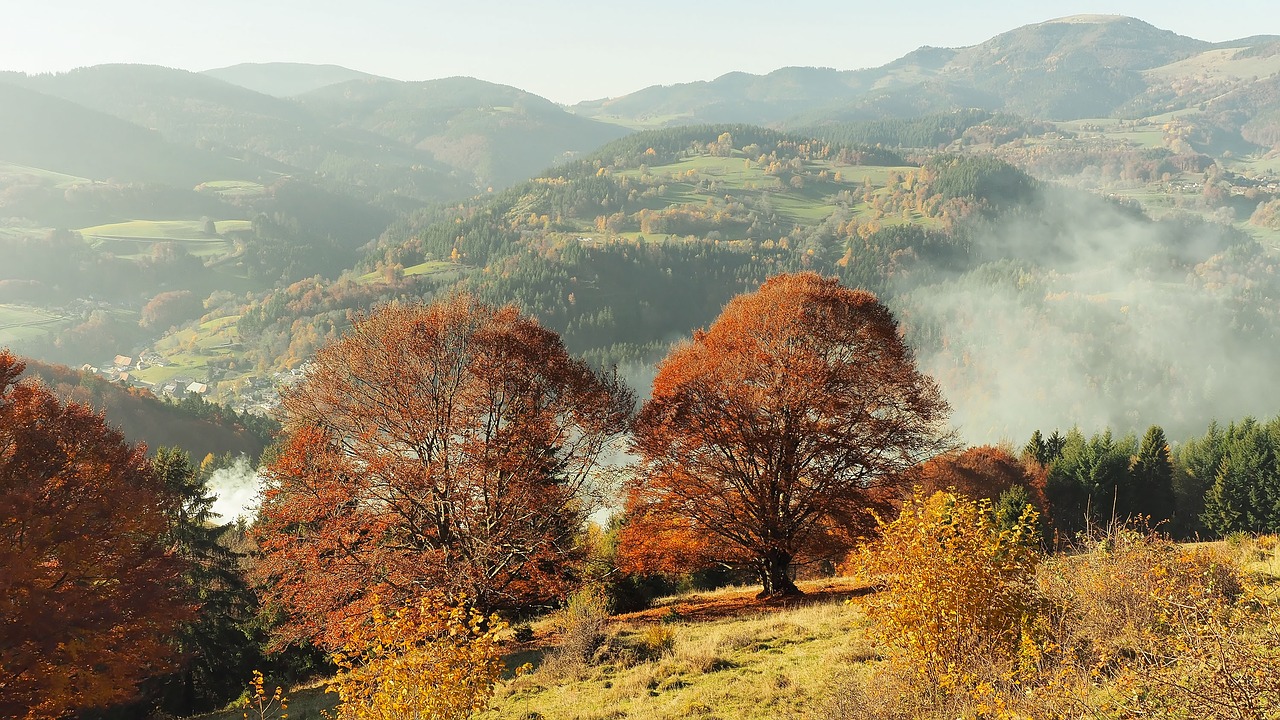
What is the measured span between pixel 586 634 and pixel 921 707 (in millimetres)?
11947

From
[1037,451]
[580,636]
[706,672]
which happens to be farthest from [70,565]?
[1037,451]

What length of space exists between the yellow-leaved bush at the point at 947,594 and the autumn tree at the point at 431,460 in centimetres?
1479

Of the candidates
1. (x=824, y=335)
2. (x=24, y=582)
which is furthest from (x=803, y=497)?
(x=24, y=582)

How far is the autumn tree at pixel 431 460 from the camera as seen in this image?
2409cm

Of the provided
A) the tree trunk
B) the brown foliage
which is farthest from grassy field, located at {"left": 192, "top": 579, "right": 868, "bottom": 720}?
the brown foliage

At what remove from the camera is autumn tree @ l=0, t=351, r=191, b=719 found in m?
18.0

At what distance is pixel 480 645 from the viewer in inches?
468

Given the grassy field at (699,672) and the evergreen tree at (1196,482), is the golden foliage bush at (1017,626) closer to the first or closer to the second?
the grassy field at (699,672)

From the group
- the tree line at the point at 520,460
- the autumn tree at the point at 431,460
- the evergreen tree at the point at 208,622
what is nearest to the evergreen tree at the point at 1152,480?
the tree line at the point at 520,460

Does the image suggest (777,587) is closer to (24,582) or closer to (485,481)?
(485,481)

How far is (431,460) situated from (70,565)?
1077 cm

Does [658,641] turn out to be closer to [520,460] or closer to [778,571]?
[520,460]

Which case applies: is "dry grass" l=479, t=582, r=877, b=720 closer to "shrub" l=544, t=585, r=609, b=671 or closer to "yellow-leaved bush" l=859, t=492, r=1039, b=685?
"shrub" l=544, t=585, r=609, b=671

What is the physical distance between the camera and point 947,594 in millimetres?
11047
